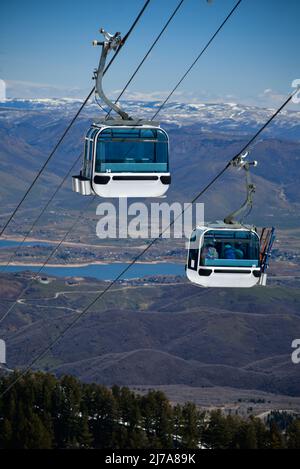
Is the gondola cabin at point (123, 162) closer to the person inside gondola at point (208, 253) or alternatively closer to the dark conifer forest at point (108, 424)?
the person inside gondola at point (208, 253)

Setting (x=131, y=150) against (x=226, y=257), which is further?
(x=226, y=257)

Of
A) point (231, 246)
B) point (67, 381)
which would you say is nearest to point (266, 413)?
point (67, 381)

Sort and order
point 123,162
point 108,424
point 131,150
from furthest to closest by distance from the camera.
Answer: point 108,424 → point 131,150 → point 123,162

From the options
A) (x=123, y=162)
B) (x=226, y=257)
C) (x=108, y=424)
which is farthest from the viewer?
(x=108, y=424)

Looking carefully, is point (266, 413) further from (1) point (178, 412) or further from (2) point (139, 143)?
(2) point (139, 143)

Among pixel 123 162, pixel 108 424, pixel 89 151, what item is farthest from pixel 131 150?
pixel 108 424

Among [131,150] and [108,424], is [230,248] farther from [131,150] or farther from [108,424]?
[108,424]

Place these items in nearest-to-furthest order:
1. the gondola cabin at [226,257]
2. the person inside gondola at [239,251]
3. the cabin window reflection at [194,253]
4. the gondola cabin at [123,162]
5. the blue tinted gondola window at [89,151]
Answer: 1. the gondola cabin at [123,162]
2. the blue tinted gondola window at [89,151]
3. the gondola cabin at [226,257]
4. the person inside gondola at [239,251]
5. the cabin window reflection at [194,253]

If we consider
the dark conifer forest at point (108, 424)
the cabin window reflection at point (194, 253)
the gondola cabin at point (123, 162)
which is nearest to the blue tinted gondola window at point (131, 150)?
the gondola cabin at point (123, 162)
